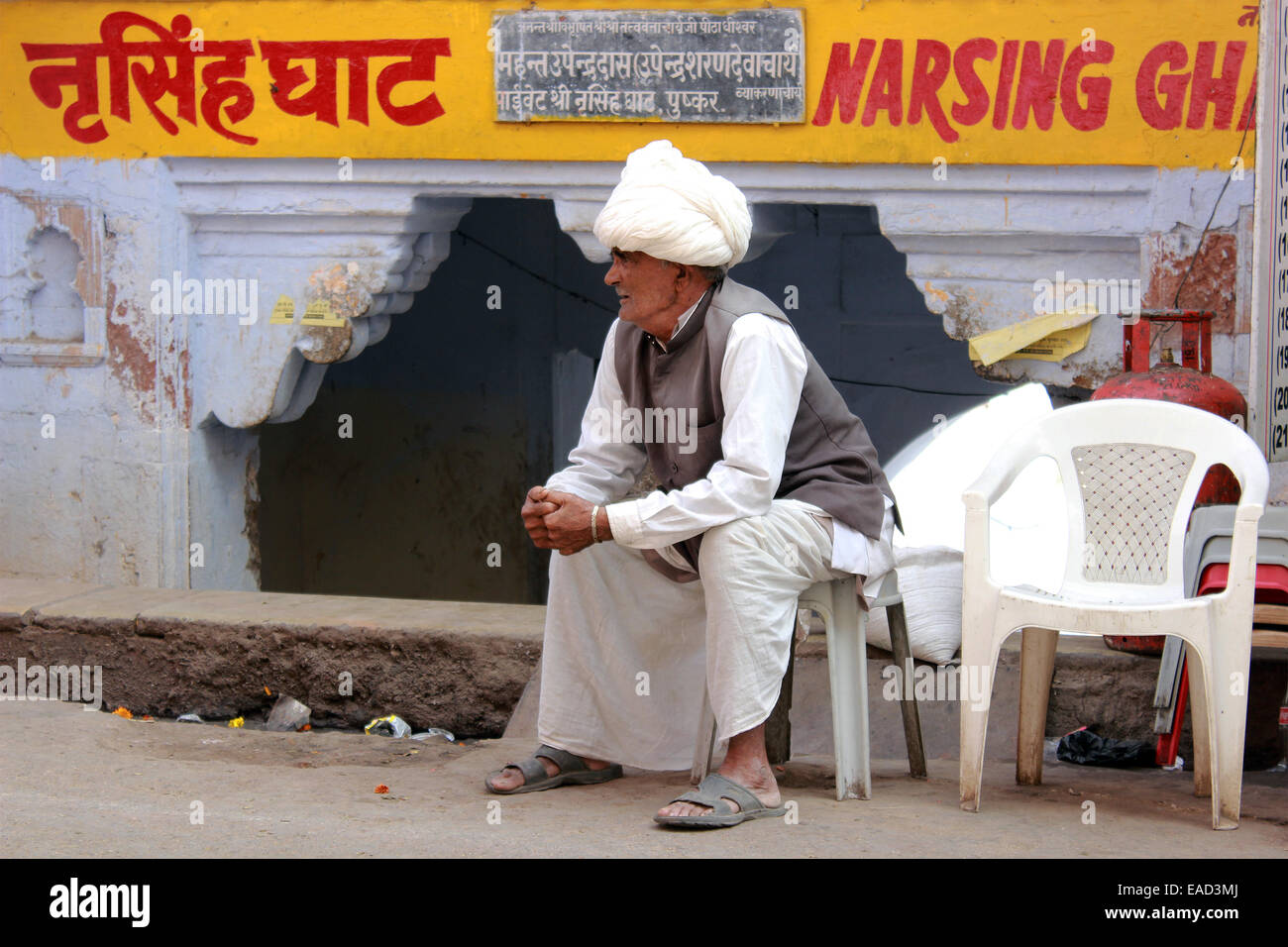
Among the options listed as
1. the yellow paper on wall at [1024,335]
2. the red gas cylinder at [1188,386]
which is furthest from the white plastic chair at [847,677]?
the yellow paper on wall at [1024,335]

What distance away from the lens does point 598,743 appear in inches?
131

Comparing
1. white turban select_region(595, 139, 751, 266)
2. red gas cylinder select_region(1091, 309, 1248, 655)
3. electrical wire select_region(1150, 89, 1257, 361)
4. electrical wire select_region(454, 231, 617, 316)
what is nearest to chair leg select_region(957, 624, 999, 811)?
white turban select_region(595, 139, 751, 266)

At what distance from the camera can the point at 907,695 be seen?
3.42 m

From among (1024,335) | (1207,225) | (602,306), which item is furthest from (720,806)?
(602,306)

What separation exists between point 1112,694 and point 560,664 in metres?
1.63

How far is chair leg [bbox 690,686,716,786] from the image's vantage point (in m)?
3.21

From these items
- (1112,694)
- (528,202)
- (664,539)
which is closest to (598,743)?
(664,539)

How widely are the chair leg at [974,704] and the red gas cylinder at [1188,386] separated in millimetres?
1093

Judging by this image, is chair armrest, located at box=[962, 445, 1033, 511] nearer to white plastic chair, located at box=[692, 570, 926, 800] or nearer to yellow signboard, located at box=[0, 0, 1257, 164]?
white plastic chair, located at box=[692, 570, 926, 800]

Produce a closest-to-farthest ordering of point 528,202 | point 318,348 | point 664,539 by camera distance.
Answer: point 664,539, point 318,348, point 528,202

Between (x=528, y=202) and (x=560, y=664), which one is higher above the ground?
(x=528, y=202)

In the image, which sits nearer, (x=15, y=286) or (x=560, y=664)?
(x=560, y=664)

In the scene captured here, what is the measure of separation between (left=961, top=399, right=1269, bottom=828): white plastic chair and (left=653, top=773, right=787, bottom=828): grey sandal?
18.7 inches

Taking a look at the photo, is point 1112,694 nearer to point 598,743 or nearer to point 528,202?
point 598,743
